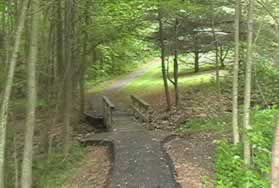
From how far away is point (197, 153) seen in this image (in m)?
12.0

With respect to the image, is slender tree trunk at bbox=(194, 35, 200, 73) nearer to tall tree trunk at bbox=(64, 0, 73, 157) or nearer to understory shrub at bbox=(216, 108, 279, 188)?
understory shrub at bbox=(216, 108, 279, 188)

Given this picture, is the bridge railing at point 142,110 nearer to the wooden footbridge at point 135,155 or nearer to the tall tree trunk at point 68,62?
the wooden footbridge at point 135,155

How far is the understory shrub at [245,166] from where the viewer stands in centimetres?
880

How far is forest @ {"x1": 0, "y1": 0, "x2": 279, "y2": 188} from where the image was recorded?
9.25 m

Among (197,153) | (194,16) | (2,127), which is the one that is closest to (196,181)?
(197,153)

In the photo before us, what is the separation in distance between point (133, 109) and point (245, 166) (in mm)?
9523

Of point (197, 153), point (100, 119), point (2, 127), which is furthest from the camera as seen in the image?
point (100, 119)

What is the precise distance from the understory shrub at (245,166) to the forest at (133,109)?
33 millimetres

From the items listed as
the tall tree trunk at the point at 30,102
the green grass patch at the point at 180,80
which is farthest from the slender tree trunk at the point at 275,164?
the green grass patch at the point at 180,80

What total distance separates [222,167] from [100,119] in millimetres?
8169

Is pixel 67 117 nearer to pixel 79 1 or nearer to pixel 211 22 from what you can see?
pixel 79 1

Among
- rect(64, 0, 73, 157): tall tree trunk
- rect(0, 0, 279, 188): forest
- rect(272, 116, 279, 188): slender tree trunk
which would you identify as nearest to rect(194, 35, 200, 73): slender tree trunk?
rect(0, 0, 279, 188): forest

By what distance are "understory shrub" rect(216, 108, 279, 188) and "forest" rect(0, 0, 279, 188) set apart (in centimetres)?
3

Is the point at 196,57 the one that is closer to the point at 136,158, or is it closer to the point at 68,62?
the point at 68,62
